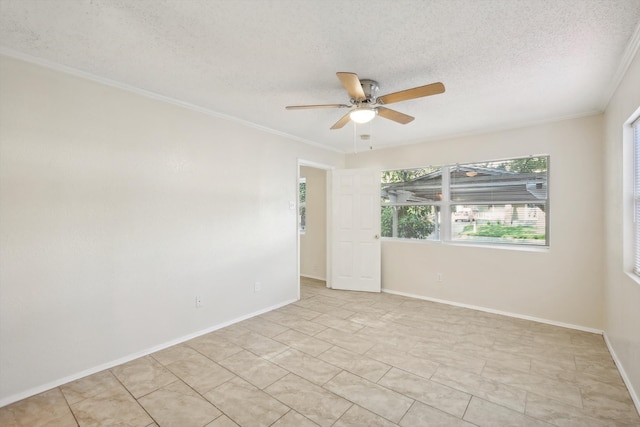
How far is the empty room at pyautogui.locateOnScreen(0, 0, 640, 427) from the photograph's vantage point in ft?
6.18

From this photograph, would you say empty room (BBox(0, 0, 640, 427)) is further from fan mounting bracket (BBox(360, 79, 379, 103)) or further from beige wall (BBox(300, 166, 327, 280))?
beige wall (BBox(300, 166, 327, 280))

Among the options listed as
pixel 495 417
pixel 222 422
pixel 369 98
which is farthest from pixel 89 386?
pixel 369 98

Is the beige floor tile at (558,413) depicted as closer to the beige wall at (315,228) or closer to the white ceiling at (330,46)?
the white ceiling at (330,46)

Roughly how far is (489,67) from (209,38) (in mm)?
2005

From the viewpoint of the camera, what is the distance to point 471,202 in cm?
416

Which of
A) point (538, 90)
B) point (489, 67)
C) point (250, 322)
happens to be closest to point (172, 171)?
point (250, 322)

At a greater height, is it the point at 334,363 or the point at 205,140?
the point at 205,140

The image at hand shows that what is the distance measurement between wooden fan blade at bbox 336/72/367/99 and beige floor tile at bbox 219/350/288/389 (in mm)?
2267

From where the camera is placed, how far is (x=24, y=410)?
2.00 m

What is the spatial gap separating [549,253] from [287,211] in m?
3.26

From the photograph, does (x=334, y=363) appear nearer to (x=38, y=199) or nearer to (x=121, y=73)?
(x=38, y=199)

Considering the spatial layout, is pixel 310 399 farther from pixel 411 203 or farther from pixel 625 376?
pixel 411 203

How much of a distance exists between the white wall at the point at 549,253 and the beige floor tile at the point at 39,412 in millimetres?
4093

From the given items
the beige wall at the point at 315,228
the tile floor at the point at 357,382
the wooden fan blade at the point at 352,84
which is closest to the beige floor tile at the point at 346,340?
the tile floor at the point at 357,382
